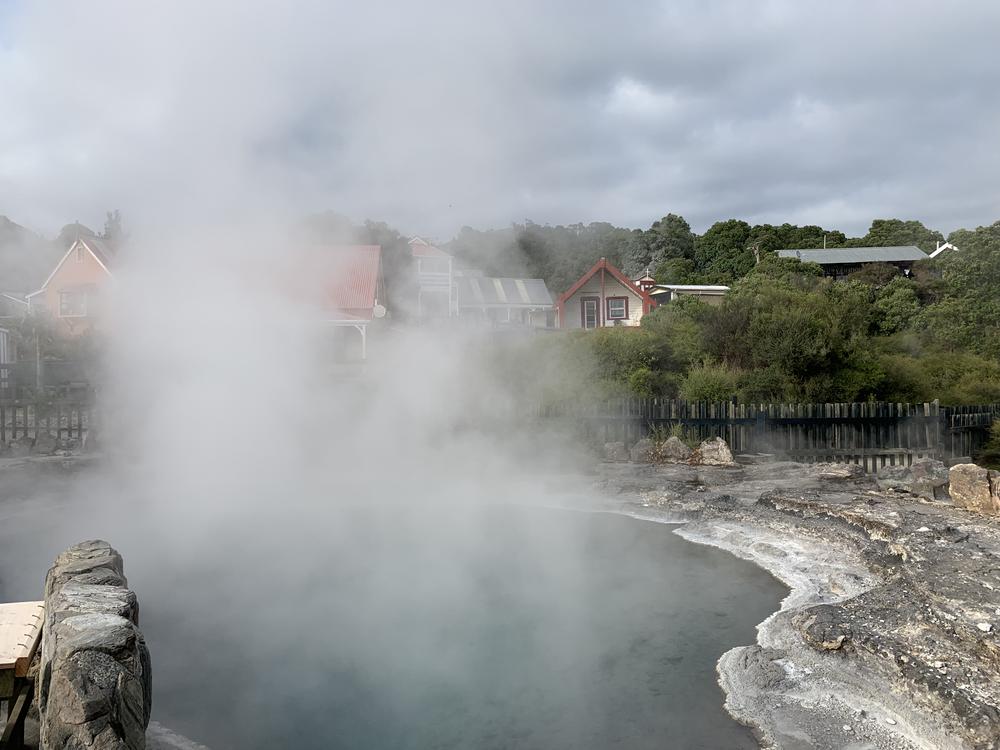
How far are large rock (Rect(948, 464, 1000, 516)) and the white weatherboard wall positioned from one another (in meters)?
17.9

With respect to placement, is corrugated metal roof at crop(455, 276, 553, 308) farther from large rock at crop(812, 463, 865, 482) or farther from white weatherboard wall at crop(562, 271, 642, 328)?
white weatherboard wall at crop(562, 271, 642, 328)

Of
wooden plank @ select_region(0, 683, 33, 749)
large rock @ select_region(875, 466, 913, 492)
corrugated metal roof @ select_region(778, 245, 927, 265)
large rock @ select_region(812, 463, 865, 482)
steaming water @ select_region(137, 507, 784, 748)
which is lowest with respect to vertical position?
steaming water @ select_region(137, 507, 784, 748)

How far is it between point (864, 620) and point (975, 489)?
477 cm

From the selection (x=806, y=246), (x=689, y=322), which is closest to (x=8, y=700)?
(x=689, y=322)

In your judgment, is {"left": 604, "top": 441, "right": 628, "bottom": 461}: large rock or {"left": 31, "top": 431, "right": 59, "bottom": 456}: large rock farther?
{"left": 604, "top": 441, "right": 628, "bottom": 461}: large rock

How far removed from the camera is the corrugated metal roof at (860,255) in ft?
163

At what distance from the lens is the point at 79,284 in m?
8.73

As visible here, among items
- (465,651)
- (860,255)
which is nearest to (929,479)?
(465,651)

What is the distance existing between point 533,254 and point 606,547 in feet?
16.2

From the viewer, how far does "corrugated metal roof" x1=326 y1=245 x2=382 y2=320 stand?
960 cm

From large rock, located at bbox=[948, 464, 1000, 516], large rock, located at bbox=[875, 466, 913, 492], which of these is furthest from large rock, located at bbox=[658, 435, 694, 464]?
large rock, located at bbox=[948, 464, 1000, 516]

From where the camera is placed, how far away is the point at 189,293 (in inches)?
344

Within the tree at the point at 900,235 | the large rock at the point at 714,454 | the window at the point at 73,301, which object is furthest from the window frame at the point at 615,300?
the tree at the point at 900,235

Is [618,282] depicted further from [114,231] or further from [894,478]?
[114,231]
